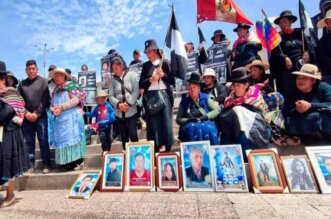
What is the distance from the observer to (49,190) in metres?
4.54

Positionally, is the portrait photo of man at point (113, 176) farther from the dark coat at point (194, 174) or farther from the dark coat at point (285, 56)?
the dark coat at point (285, 56)

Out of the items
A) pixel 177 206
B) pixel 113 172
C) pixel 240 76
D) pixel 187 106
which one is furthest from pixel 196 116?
pixel 177 206

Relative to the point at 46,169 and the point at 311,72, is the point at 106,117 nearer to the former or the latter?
the point at 46,169

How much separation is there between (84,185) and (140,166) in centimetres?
88

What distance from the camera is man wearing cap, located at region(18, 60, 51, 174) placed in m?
5.04

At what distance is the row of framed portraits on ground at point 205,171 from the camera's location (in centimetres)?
342

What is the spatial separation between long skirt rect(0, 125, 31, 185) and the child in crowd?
1.68 metres

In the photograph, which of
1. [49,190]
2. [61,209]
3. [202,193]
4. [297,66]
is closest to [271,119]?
[297,66]

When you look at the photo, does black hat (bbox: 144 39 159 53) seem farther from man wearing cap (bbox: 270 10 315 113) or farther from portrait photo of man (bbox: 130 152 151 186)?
man wearing cap (bbox: 270 10 315 113)

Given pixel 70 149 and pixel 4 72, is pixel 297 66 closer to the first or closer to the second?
pixel 70 149

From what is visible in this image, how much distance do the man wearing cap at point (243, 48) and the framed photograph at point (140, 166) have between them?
295 centimetres

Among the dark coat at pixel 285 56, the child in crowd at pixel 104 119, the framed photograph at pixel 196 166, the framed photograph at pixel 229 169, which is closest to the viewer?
the framed photograph at pixel 229 169

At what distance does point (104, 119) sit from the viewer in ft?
18.9

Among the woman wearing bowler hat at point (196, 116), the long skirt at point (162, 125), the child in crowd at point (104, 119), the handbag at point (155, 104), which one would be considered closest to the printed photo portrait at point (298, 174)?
the woman wearing bowler hat at point (196, 116)
